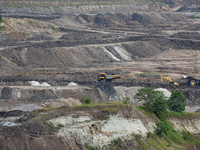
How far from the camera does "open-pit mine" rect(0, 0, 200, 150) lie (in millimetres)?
23344

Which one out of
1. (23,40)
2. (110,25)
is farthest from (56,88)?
(110,25)

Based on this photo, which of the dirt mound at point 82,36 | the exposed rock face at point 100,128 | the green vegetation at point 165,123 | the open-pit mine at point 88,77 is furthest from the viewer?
the dirt mound at point 82,36

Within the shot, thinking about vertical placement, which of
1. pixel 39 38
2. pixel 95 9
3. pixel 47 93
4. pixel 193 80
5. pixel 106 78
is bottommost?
pixel 193 80

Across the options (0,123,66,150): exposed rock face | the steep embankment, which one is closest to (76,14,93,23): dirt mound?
the steep embankment

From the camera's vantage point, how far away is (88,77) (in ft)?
177

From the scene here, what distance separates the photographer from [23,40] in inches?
3061

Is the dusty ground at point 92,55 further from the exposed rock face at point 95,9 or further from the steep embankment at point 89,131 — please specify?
the exposed rock face at point 95,9

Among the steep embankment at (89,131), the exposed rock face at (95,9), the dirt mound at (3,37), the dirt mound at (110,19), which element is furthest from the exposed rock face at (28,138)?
the exposed rock face at (95,9)

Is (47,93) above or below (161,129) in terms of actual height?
above

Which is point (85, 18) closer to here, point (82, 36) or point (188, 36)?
point (82, 36)

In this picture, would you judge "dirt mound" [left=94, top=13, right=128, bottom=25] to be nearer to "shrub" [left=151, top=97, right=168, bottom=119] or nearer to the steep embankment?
"shrub" [left=151, top=97, right=168, bottom=119]

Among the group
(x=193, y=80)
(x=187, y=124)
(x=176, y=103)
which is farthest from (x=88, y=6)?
(x=187, y=124)

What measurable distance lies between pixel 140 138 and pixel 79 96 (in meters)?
18.1

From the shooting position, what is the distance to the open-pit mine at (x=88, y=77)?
2334cm
